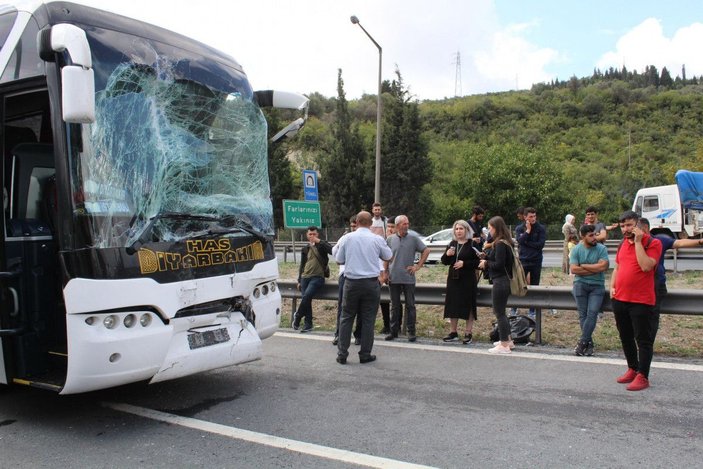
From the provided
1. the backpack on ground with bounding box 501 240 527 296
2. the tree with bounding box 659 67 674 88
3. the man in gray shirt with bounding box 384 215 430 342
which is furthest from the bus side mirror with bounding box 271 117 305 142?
the tree with bounding box 659 67 674 88

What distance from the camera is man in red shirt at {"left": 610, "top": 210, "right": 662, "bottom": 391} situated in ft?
17.7

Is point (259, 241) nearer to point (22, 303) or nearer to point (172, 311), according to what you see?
point (172, 311)

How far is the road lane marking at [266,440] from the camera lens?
12.7ft

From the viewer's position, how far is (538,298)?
750 centimetres

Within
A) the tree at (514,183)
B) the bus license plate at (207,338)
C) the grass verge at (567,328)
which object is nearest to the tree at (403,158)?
the tree at (514,183)

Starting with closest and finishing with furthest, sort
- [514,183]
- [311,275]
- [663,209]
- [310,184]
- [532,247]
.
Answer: [311,275]
[532,247]
[310,184]
[663,209]
[514,183]

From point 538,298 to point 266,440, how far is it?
4479 mm

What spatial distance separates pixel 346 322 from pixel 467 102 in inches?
3564

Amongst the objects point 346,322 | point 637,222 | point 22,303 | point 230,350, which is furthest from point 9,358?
point 637,222

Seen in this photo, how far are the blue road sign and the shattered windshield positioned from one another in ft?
21.8

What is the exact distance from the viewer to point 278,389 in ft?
18.6

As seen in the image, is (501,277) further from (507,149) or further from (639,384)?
(507,149)

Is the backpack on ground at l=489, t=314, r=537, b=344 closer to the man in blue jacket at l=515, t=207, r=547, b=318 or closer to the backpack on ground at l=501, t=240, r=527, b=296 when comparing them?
the backpack on ground at l=501, t=240, r=527, b=296

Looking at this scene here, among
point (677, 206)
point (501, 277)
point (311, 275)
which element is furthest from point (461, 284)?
point (677, 206)
